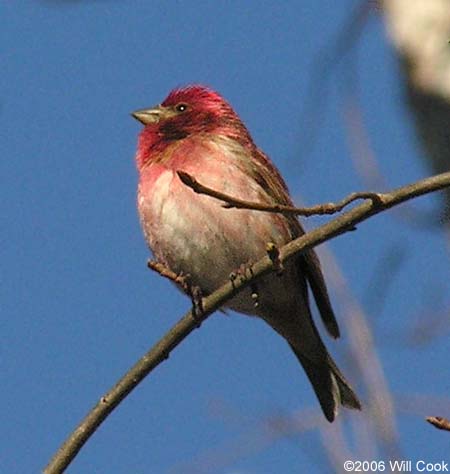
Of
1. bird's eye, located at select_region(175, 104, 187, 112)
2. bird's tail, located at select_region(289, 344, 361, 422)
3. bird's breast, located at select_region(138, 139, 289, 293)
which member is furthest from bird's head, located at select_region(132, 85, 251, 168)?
bird's tail, located at select_region(289, 344, 361, 422)

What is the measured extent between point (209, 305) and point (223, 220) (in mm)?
1397

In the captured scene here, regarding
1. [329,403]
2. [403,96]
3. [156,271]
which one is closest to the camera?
[156,271]

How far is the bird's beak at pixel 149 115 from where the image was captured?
672 cm

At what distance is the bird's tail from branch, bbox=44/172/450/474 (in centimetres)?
207

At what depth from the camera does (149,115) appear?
6.76m

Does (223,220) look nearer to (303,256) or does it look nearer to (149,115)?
(303,256)

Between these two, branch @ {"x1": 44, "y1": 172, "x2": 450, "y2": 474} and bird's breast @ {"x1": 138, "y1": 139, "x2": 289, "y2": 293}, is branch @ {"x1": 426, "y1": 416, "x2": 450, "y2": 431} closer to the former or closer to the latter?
branch @ {"x1": 44, "y1": 172, "x2": 450, "y2": 474}

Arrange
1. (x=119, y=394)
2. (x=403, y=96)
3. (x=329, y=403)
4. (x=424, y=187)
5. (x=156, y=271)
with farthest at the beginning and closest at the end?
(x=329, y=403)
(x=403, y=96)
(x=156, y=271)
(x=119, y=394)
(x=424, y=187)

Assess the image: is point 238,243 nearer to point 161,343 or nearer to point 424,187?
point 161,343

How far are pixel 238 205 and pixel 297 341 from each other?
9.78ft

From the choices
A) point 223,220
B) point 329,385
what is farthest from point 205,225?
point 329,385

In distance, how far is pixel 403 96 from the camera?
193 inches

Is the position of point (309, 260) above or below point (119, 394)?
above

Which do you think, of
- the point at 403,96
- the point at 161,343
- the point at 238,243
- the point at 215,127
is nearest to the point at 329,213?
the point at 161,343
